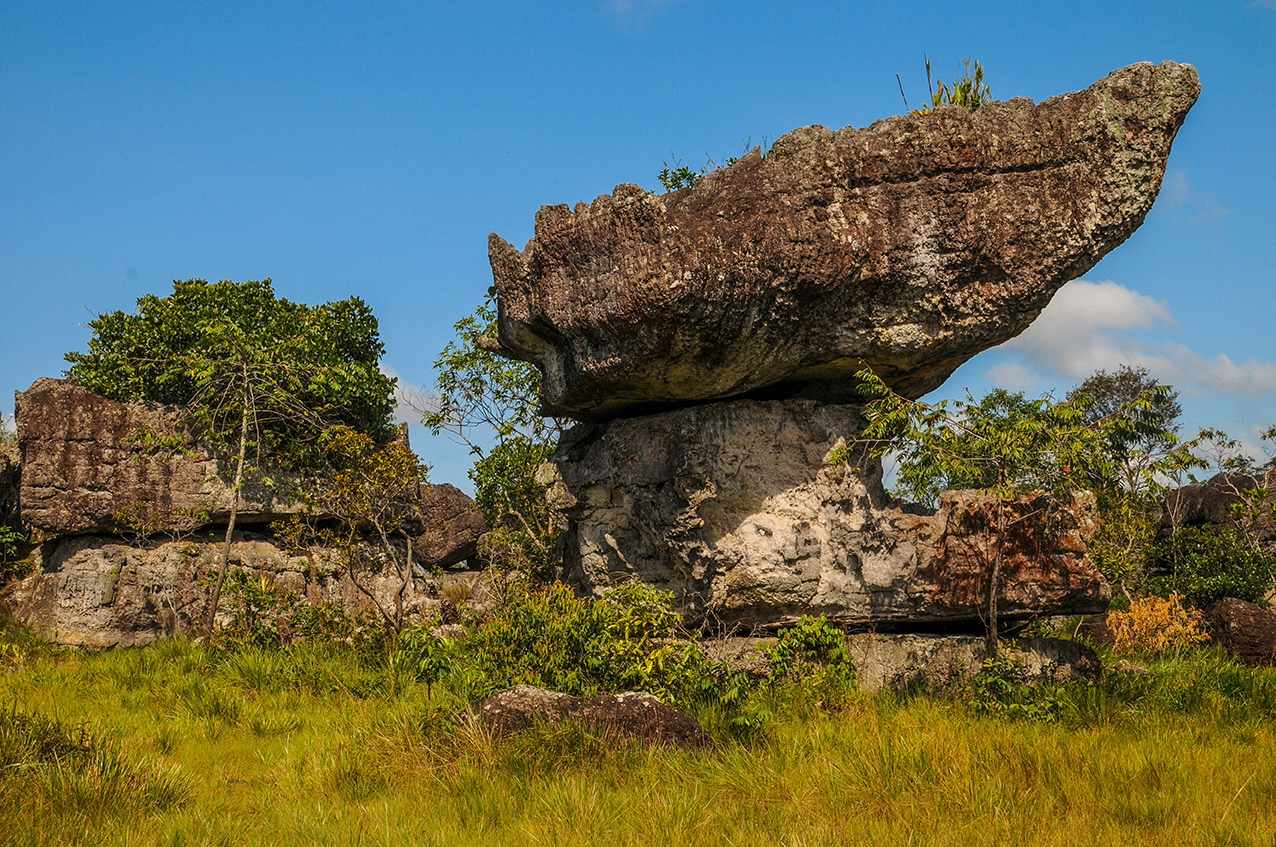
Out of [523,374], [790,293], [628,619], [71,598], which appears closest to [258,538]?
[71,598]

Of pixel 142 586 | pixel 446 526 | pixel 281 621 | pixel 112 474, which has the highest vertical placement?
pixel 112 474

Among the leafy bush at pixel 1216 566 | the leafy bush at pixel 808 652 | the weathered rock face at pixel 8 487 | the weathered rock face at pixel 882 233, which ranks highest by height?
the weathered rock face at pixel 882 233

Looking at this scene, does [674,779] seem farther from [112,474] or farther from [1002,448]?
[112,474]

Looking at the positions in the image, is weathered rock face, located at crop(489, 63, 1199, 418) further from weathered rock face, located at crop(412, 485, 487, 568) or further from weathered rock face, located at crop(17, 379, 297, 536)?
weathered rock face, located at crop(412, 485, 487, 568)

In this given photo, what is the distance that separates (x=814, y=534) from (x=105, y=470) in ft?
35.7

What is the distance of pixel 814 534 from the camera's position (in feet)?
36.6

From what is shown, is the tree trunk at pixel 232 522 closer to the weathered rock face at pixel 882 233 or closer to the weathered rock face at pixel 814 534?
the weathered rock face at pixel 814 534

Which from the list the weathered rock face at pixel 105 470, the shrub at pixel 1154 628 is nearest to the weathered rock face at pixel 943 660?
the shrub at pixel 1154 628

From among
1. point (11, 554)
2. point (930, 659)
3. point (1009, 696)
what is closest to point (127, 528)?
point (11, 554)

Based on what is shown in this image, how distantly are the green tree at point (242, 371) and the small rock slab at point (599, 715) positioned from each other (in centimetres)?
860

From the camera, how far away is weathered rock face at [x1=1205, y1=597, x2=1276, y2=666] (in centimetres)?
1577

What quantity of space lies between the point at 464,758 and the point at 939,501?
19.3 ft

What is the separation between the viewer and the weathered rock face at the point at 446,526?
60.8ft

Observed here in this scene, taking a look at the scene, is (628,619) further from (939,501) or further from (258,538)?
(258,538)
